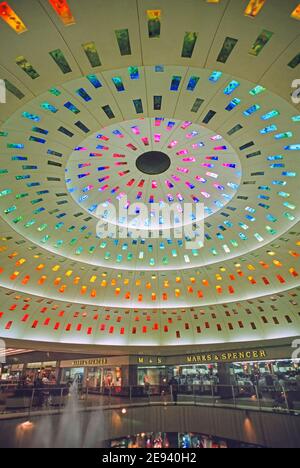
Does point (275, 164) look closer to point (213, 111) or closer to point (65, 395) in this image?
point (213, 111)

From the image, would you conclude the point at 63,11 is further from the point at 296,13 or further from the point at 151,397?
the point at 151,397

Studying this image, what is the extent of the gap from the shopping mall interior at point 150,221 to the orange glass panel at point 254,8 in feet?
0.10

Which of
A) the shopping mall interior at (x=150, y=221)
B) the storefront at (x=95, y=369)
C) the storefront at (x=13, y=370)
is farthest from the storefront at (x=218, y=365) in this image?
the storefront at (x=13, y=370)

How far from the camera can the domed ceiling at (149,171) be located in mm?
9266

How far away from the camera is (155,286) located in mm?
31203

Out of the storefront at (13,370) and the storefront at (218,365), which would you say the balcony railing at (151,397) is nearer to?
the storefront at (218,365)

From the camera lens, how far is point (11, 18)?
855cm

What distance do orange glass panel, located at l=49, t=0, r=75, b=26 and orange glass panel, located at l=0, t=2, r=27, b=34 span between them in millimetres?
1194

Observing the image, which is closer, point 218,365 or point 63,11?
point 63,11

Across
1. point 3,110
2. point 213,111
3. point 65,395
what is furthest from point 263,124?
point 65,395

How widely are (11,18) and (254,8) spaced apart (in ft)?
24.1

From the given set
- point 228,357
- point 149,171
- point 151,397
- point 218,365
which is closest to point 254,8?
point 149,171

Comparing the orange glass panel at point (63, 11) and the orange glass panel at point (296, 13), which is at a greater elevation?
the orange glass panel at point (63, 11)
